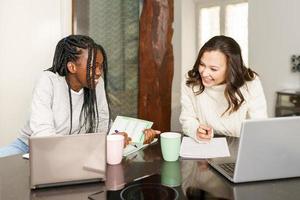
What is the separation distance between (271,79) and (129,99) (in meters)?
2.08

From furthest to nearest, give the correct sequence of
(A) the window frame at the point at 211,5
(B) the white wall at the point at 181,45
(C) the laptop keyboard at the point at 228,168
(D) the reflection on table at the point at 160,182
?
(A) the window frame at the point at 211,5, (B) the white wall at the point at 181,45, (C) the laptop keyboard at the point at 228,168, (D) the reflection on table at the point at 160,182

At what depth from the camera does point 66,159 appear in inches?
34.7

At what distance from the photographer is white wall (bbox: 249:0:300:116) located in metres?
3.77

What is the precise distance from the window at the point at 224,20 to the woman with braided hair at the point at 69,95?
11.0ft

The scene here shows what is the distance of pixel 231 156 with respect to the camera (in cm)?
116

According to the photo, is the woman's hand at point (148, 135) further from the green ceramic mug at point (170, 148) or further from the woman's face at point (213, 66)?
the woman's face at point (213, 66)

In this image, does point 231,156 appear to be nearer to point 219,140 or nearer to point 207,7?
point 219,140

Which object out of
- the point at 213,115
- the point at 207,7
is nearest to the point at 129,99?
the point at 213,115

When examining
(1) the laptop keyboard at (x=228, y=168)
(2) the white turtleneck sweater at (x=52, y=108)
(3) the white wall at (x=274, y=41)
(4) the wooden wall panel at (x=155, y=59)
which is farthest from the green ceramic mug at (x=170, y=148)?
(3) the white wall at (x=274, y=41)

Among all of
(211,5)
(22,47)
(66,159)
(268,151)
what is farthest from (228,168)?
(211,5)

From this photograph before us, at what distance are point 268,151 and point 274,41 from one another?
338 centimetres

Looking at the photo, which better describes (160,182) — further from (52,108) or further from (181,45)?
(181,45)

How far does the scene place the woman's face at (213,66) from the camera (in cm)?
166

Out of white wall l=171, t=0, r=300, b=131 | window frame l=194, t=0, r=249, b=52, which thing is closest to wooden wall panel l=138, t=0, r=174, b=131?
white wall l=171, t=0, r=300, b=131
